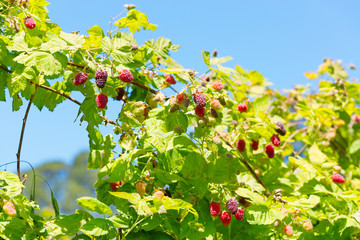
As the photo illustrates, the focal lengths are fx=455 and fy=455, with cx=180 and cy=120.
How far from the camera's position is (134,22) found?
192 centimetres

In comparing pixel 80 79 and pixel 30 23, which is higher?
pixel 30 23

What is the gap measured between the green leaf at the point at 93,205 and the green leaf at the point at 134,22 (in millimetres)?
776

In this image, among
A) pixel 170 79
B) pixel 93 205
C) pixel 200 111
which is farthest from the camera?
pixel 170 79

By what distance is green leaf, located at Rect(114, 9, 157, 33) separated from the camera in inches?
74.5

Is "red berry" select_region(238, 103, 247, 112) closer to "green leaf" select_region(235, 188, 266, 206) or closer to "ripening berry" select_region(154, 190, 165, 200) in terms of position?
"green leaf" select_region(235, 188, 266, 206)

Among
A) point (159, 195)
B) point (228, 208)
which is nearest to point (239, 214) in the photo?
point (228, 208)

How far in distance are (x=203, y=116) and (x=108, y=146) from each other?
39cm

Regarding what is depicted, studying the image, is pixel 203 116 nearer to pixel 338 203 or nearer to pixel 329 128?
pixel 338 203

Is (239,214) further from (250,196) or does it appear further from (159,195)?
(159,195)

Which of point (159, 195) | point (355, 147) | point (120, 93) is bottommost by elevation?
point (159, 195)

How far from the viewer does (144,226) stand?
1489mm

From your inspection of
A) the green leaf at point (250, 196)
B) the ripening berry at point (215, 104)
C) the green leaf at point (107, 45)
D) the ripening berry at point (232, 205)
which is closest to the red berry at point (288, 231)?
the green leaf at point (250, 196)

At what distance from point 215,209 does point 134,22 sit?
2.82 feet

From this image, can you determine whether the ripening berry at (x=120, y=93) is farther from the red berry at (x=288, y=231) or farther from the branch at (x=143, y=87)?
the red berry at (x=288, y=231)
